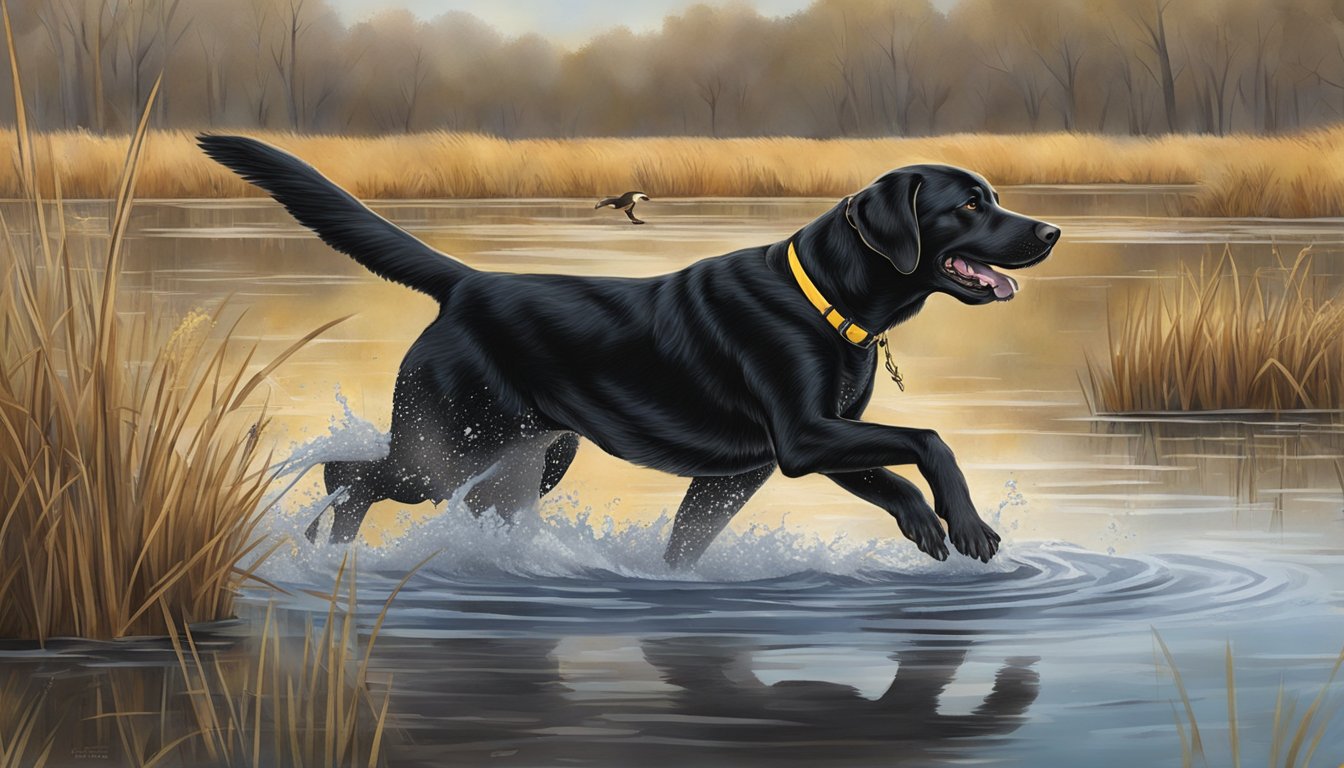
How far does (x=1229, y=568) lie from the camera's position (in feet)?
19.5

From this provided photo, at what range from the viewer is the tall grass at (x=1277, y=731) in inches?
136

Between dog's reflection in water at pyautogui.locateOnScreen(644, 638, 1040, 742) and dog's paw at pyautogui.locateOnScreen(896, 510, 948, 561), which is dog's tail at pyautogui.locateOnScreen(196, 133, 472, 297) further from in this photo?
dog's reflection in water at pyautogui.locateOnScreen(644, 638, 1040, 742)

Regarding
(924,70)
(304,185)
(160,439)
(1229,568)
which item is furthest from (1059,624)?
(924,70)

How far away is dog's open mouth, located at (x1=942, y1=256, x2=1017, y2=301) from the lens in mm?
5941

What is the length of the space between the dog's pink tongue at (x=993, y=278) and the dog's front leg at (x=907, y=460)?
0.57 meters

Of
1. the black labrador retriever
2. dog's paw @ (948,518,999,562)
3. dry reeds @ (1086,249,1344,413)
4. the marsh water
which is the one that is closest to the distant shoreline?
the marsh water

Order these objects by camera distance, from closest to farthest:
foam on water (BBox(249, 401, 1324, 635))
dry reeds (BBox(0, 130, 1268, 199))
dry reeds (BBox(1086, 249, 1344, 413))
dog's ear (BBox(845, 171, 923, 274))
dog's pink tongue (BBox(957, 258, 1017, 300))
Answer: foam on water (BBox(249, 401, 1324, 635)), dog's ear (BBox(845, 171, 923, 274)), dog's pink tongue (BBox(957, 258, 1017, 300)), dry reeds (BBox(1086, 249, 1344, 413)), dry reeds (BBox(0, 130, 1268, 199))

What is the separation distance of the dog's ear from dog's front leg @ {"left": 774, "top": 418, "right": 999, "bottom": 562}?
0.55 meters

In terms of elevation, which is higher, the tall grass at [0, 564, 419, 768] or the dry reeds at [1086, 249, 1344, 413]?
the dry reeds at [1086, 249, 1344, 413]

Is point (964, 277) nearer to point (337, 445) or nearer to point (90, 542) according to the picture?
point (337, 445)

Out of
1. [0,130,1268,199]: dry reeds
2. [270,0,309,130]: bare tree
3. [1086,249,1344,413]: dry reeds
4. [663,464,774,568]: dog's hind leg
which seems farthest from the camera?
[270,0,309,130]: bare tree

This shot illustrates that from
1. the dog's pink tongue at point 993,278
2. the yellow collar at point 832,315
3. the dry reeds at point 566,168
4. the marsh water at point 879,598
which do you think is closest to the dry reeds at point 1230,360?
the marsh water at point 879,598

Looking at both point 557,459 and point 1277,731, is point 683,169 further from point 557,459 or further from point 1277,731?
point 1277,731

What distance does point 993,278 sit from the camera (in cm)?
596
